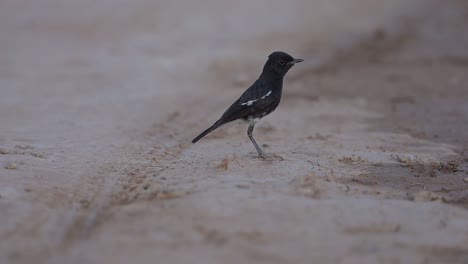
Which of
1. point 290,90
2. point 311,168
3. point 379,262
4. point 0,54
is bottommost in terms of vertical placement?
point 379,262

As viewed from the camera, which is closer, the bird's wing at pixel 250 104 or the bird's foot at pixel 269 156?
the bird's foot at pixel 269 156

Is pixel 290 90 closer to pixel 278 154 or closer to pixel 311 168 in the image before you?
pixel 278 154

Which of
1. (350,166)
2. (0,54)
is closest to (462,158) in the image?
(350,166)

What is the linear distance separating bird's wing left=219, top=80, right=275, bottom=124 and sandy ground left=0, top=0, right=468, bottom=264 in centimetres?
45

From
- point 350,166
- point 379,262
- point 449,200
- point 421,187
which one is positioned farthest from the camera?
point 350,166

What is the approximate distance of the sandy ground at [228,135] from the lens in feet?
16.7

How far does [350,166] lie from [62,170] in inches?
119

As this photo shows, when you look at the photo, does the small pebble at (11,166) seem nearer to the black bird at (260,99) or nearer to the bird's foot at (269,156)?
the black bird at (260,99)

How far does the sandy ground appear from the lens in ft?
16.7

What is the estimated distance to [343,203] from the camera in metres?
5.74

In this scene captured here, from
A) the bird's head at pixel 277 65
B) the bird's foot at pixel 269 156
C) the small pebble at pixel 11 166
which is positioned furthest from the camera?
the bird's head at pixel 277 65

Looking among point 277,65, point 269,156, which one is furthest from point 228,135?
point 269,156

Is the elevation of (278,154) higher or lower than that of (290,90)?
lower

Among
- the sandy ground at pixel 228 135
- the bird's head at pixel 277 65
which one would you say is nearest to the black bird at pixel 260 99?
the bird's head at pixel 277 65
